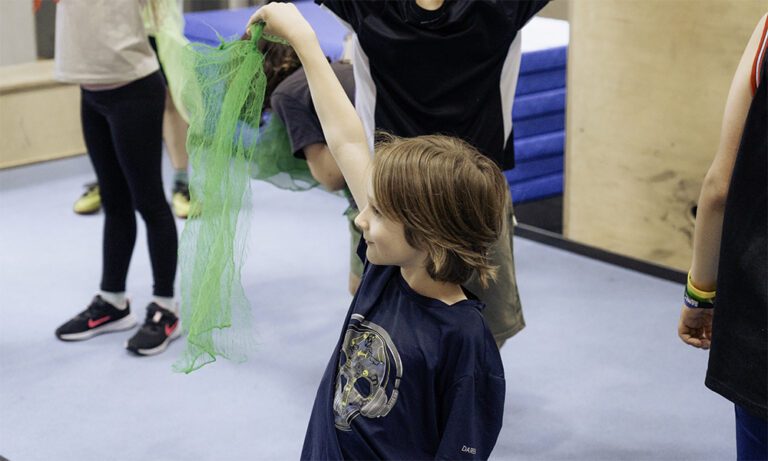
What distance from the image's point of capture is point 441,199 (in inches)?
50.3

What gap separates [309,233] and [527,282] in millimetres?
1003

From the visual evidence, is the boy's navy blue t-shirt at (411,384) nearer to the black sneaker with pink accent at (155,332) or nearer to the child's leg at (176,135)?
the black sneaker with pink accent at (155,332)

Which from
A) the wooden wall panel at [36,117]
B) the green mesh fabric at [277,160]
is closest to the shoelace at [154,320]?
the green mesh fabric at [277,160]

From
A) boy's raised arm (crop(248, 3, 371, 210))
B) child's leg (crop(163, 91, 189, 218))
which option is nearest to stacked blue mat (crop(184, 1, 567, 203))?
child's leg (crop(163, 91, 189, 218))

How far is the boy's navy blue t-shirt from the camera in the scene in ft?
4.20

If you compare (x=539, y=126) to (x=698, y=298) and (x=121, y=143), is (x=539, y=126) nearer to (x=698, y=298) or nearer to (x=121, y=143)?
(x=121, y=143)

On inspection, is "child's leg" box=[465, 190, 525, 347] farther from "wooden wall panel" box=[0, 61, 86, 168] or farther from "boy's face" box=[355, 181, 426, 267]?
"wooden wall panel" box=[0, 61, 86, 168]

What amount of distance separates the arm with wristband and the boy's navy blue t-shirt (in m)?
0.37

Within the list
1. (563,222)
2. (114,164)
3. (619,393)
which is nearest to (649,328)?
(619,393)

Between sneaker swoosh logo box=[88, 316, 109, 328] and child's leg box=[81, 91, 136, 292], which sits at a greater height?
child's leg box=[81, 91, 136, 292]

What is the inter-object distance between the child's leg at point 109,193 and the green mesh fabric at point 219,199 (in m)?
0.95

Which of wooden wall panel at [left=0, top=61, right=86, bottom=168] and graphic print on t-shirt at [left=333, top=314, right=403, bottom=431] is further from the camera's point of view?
wooden wall panel at [left=0, top=61, right=86, bottom=168]

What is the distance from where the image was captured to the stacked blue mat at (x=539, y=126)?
373cm

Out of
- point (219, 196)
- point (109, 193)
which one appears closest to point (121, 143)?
point (109, 193)
